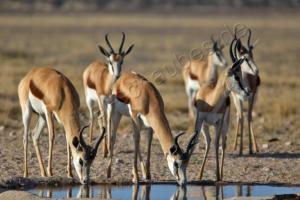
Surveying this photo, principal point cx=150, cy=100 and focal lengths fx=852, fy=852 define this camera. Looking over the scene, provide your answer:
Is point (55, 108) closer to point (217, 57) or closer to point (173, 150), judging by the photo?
point (173, 150)

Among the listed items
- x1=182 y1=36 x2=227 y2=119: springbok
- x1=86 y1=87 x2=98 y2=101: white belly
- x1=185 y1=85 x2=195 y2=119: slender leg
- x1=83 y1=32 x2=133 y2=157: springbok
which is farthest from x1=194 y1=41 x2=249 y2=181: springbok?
x1=182 y1=36 x2=227 y2=119: springbok

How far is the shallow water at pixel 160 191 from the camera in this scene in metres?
11.7

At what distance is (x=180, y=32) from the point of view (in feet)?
235

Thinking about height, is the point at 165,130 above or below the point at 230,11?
below

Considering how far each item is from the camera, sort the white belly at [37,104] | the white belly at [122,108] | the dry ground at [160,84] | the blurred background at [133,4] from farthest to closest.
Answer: the blurred background at [133,4] < the dry ground at [160,84] < the white belly at [37,104] < the white belly at [122,108]

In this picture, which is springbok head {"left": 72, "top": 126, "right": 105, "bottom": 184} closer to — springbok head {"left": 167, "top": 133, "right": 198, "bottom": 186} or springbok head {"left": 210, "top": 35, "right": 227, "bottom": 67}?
springbok head {"left": 167, "top": 133, "right": 198, "bottom": 186}

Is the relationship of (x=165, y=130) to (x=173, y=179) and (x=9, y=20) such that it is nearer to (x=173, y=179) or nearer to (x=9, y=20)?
(x=173, y=179)

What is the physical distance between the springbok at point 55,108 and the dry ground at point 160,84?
57 cm

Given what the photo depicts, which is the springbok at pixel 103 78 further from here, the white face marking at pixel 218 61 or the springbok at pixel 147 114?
the white face marking at pixel 218 61

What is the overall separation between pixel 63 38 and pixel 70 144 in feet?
162

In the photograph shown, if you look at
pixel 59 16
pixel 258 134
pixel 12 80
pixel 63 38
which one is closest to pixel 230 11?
pixel 59 16

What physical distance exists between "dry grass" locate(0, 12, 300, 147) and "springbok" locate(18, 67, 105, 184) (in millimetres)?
5296

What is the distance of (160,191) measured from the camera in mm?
12109

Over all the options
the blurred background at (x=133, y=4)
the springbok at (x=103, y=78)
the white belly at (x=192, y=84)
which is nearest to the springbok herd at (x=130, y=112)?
the springbok at (x=103, y=78)
